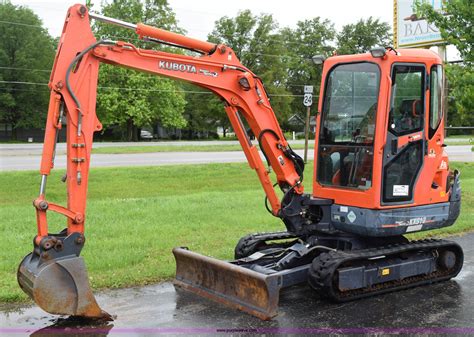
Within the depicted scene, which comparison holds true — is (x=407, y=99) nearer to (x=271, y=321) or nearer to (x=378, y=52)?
(x=378, y=52)

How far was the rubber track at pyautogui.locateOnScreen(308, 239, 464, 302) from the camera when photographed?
623 centimetres

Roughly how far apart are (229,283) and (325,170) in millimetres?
1934

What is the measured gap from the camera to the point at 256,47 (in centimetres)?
6756

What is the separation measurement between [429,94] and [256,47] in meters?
62.2

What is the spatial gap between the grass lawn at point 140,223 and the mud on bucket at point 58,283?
4.14 feet

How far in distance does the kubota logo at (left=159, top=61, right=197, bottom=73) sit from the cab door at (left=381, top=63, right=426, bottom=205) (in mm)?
2328

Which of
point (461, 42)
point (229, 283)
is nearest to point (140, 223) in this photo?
point (229, 283)

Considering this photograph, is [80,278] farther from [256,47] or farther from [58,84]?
[256,47]

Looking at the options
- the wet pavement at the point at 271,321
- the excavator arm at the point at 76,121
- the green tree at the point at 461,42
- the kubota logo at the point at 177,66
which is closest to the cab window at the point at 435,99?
the wet pavement at the point at 271,321

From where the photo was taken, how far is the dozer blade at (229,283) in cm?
588

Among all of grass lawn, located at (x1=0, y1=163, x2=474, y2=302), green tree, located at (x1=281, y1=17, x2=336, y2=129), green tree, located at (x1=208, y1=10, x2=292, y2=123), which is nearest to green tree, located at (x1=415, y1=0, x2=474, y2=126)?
grass lawn, located at (x1=0, y1=163, x2=474, y2=302)

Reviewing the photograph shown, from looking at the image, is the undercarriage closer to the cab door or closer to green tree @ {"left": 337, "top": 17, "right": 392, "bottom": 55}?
the cab door

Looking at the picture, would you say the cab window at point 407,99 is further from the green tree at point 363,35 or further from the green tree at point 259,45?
the green tree at point 363,35

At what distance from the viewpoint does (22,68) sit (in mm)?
53062
